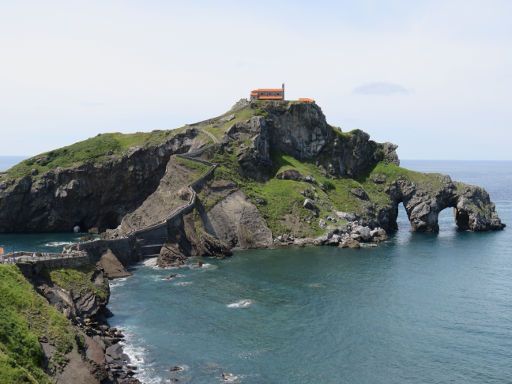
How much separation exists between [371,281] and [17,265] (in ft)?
220

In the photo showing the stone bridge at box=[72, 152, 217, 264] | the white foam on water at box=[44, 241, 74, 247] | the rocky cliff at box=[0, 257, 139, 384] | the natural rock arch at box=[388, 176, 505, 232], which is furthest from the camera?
the natural rock arch at box=[388, 176, 505, 232]

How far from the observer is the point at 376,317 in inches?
3652

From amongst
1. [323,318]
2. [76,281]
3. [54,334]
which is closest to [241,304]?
[323,318]

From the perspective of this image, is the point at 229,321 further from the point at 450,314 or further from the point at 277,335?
the point at 450,314

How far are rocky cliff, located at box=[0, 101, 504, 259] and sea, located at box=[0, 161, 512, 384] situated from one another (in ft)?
72.0

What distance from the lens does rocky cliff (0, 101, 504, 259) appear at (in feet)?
518

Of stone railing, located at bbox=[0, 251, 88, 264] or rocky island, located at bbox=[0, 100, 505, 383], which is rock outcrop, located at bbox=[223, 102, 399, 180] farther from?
stone railing, located at bbox=[0, 251, 88, 264]

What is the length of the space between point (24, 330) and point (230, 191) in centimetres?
9701

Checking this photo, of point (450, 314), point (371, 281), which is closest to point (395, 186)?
point (371, 281)

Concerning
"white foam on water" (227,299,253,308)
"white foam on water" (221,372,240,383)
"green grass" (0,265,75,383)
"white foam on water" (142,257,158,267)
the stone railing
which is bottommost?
"white foam on water" (221,372,240,383)

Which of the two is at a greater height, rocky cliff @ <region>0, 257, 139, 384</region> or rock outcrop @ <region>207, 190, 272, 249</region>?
rock outcrop @ <region>207, 190, 272, 249</region>

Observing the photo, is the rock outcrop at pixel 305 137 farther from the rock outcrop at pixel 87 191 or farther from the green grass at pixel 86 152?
Result: the green grass at pixel 86 152

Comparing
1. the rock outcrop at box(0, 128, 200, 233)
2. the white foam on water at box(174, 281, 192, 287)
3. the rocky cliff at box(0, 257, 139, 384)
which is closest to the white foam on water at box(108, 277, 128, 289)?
the white foam on water at box(174, 281, 192, 287)

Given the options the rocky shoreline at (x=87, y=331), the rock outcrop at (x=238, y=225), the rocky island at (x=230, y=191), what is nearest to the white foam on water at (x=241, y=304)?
the rocky shoreline at (x=87, y=331)
